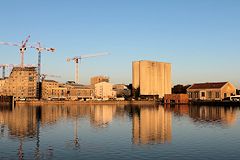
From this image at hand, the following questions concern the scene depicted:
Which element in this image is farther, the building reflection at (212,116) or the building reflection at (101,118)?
the building reflection at (212,116)

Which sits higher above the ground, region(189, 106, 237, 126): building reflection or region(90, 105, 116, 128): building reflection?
region(189, 106, 237, 126): building reflection

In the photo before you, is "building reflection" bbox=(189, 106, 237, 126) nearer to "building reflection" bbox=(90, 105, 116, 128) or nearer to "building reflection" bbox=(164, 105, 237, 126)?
"building reflection" bbox=(164, 105, 237, 126)

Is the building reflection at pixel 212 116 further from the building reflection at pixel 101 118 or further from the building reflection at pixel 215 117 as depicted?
the building reflection at pixel 101 118

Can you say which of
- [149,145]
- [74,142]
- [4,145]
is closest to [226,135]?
[149,145]

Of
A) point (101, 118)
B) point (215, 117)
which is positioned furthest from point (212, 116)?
point (101, 118)

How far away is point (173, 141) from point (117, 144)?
10000 millimetres

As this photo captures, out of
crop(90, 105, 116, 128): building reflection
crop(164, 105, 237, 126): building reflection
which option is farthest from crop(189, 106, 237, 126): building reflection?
crop(90, 105, 116, 128): building reflection

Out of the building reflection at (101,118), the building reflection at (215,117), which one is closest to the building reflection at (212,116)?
the building reflection at (215,117)

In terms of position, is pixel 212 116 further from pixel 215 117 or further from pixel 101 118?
pixel 101 118

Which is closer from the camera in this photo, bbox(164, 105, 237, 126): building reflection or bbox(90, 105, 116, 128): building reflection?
bbox(90, 105, 116, 128): building reflection

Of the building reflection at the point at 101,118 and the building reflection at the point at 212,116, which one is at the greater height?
the building reflection at the point at 212,116

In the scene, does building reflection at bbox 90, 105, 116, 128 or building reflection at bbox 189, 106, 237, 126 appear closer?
building reflection at bbox 90, 105, 116, 128

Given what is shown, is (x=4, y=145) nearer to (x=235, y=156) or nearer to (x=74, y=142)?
(x=74, y=142)

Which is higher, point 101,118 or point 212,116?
point 212,116
